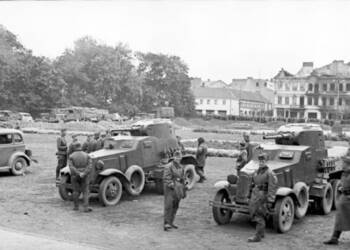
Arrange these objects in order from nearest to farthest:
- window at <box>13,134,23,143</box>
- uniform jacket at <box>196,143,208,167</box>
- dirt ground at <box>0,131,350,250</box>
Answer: dirt ground at <box>0,131,350,250</box>
uniform jacket at <box>196,143,208,167</box>
window at <box>13,134,23,143</box>

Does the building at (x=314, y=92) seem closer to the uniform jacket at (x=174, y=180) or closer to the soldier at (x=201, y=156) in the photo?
the soldier at (x=201, y=156)

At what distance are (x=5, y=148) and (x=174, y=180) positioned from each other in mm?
9860

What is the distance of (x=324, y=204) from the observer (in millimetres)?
12523

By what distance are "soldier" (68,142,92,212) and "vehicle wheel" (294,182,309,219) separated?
498 centimetres

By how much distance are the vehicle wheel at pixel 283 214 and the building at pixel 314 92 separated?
76.6 m

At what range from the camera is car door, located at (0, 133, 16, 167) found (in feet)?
60.4

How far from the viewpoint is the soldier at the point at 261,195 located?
32.6 ft

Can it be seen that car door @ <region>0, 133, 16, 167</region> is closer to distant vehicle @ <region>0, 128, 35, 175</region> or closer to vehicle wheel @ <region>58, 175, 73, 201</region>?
distant vehicle @ <region>0, 128, 35, 175</region>

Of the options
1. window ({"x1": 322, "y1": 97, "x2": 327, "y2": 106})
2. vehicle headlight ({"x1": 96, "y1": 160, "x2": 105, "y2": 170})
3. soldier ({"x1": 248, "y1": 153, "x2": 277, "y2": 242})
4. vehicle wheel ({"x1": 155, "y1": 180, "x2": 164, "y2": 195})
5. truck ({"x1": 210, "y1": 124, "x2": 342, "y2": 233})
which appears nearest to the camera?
soldier ({"x1": 248, "y1": 153, "x2": 277, "y2": 242})

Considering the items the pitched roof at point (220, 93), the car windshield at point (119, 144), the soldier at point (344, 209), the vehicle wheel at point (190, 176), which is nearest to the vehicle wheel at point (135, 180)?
the car windshield at point (119, 144)

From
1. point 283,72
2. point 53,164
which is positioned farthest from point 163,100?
point 53,164

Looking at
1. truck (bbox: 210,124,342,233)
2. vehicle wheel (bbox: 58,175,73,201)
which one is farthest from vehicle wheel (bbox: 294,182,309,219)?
vehicle wheel (bbox: 58,175,73,201)

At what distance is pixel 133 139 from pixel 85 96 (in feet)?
201

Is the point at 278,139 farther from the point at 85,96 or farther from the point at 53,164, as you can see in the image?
the point at 85,96
